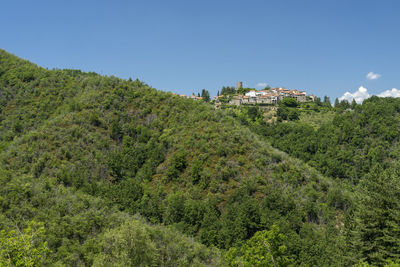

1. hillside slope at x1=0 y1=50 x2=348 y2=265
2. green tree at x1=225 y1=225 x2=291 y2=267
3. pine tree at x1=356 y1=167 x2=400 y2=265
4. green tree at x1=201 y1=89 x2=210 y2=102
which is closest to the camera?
green tree at x1=225 y1=225 x2=291 y2=267

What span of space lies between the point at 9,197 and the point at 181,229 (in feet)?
77.8

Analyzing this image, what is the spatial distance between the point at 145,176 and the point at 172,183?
6303 mm

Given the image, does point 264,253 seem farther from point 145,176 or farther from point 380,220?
point 145,176

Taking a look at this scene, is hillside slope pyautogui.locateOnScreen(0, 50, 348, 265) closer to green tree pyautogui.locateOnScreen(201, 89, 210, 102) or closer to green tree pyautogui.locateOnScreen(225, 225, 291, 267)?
green tree pyautogui.locateOnScreen(225, 225, 291, 267)

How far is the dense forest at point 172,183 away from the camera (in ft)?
81.4

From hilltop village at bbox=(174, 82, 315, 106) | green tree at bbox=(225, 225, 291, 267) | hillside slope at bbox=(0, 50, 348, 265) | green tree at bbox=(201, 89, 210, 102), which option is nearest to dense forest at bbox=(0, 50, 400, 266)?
green tree at bbox=(225, 225, 291, 267)

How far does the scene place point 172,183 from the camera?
172 ft

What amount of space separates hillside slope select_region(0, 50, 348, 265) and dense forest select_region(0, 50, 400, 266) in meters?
0.21

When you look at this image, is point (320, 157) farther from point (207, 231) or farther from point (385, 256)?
point (385, 256)

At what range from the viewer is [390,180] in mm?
24250

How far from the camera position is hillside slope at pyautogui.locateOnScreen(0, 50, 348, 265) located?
3528 centimetres

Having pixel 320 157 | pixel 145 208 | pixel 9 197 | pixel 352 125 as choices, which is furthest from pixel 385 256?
Answer: pixel 352 125

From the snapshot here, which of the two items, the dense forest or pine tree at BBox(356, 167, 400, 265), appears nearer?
pine tree at BBox(356, 167, 400, 265)

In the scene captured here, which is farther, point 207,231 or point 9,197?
point 207,231
